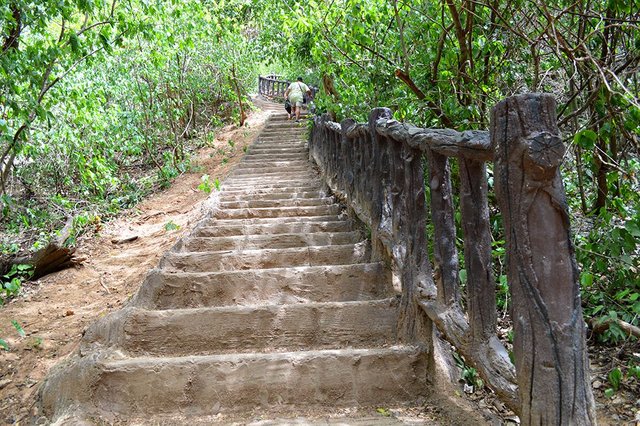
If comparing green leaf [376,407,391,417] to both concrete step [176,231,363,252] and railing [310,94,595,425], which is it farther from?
concrete step [176,231,363,252]

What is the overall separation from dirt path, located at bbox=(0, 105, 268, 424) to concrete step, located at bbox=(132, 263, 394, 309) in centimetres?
66

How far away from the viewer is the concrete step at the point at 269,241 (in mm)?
4242

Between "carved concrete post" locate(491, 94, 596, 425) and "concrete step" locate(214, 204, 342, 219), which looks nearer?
"carved concrete post" locate(491, 94, 596, 425)

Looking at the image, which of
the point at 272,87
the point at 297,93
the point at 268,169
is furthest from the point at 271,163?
the point at 272,87

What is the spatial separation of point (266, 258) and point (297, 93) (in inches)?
437

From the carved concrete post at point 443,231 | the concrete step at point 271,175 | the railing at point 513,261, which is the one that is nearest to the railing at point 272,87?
the concrete step at point 271,175

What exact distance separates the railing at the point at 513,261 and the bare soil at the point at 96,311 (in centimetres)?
49

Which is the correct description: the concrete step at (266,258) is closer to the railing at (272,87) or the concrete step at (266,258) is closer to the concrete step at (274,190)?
the concrete step at (274,190)

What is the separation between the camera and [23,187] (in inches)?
341

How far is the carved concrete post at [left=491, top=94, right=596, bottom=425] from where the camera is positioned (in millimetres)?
1347

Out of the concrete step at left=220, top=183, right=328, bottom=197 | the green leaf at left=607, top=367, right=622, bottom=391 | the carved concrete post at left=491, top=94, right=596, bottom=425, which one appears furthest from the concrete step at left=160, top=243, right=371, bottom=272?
the concrete step at left=220, top=183, right=328, bottom=197

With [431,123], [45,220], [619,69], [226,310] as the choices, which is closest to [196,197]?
[45,220]

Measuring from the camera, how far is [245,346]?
9.34 ft

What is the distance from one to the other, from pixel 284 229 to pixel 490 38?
7.62 ft
